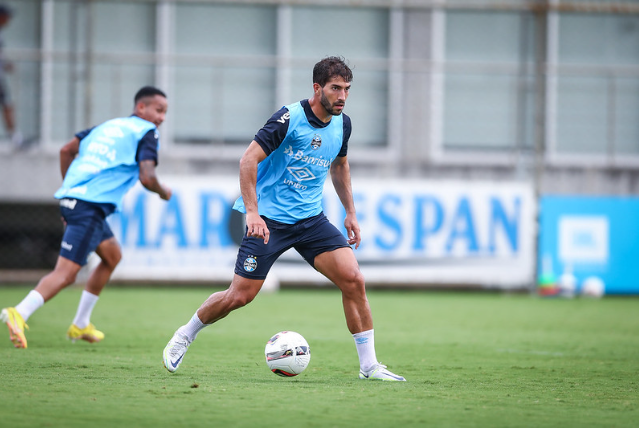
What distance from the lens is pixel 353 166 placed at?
15.9 metres

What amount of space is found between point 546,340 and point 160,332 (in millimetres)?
3779

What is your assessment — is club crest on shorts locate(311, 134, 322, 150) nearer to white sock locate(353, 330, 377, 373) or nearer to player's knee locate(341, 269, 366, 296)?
player's knee locate(341, 269, 366, 296)

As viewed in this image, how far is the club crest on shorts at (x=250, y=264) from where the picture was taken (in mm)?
6051

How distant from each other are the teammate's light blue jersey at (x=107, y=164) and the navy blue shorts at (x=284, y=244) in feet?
7.43

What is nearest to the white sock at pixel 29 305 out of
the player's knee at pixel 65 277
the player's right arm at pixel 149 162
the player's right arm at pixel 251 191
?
the player's knee at pixel 65 277

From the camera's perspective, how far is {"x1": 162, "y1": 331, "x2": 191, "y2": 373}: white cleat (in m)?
6.11

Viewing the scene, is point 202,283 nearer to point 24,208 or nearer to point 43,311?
point 24,208

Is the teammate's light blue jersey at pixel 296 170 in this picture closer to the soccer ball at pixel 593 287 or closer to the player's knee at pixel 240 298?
the player's knee at pixel 240 298

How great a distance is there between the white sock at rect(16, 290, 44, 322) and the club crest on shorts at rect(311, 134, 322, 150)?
272 cm

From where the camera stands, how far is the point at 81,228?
7793mm

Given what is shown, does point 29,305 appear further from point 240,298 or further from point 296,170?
point 296,170

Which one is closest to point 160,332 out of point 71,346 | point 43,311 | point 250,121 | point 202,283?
point 71,346

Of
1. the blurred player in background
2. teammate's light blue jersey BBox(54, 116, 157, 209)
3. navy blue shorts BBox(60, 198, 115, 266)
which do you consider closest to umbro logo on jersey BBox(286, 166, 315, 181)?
teammate's light blue jersey BBox(54, 116, 157, 209)

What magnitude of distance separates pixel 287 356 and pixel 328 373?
52 centimetres
